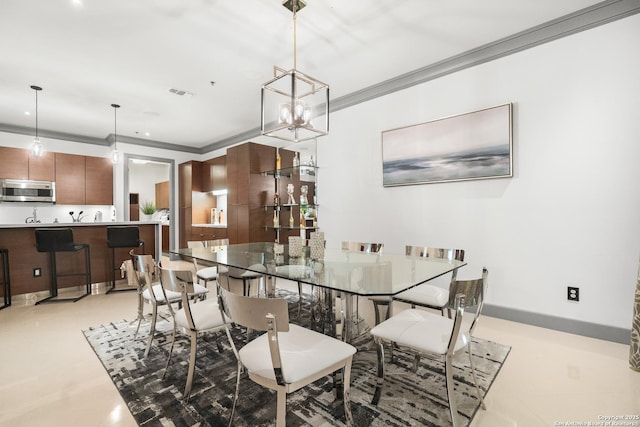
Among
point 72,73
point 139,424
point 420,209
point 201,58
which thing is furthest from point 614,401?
point 72,73

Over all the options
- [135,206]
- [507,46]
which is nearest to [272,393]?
[507,46]

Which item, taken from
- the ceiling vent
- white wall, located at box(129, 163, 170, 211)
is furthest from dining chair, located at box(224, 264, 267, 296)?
white wall, located at box(129, 163, 170, 211)

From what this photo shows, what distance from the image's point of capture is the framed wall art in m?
2.95

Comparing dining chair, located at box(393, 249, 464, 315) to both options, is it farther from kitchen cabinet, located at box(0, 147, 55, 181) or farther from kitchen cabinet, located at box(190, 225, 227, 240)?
kitchen cabinet, located at box(0, 147, 55, 181)

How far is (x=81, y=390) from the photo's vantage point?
1875 millimetres

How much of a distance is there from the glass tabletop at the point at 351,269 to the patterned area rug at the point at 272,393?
547 mm

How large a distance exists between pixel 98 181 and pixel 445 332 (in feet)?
23.0

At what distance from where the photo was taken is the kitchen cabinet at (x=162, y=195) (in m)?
8.52

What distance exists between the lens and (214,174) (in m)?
6.70

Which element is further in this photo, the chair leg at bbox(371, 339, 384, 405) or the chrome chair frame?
the chrome chair frame

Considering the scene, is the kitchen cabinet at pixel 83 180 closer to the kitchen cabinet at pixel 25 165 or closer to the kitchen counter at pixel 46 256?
the kitchen cabinet at pixel 25 165

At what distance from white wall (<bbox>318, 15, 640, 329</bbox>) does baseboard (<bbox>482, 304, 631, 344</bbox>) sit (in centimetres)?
5

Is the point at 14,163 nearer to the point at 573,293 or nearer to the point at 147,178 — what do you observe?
the point at 147,178

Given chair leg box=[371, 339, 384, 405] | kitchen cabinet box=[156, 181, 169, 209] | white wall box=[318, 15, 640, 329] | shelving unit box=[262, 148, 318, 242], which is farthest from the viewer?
kitchen cabinet box=[156, 181, 169, 209]
